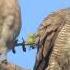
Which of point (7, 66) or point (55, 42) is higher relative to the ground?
point (55, 42)

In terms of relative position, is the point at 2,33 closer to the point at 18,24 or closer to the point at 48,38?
the point at 18,24

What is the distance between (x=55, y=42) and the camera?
83.4 inches

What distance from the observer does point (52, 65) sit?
6.92 feet

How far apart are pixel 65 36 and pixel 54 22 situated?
0.16 meters

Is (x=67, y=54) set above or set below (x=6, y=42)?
below

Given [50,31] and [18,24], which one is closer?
[18,24]

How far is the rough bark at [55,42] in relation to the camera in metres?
2.06

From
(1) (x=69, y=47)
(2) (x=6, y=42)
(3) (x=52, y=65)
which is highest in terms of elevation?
(2) (x=6, y=42)

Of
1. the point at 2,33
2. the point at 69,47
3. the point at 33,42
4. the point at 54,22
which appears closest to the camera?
the point at 2,33

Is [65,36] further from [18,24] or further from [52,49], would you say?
[18,24]

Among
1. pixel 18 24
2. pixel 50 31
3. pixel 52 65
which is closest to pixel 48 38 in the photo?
pixel 50 31

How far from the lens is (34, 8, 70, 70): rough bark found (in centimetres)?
206

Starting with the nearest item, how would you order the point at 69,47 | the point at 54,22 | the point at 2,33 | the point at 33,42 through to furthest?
the point at 2,33 → the point at 69,47 → the point at 54,22 → the point at 33,42

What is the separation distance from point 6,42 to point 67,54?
45 cm
